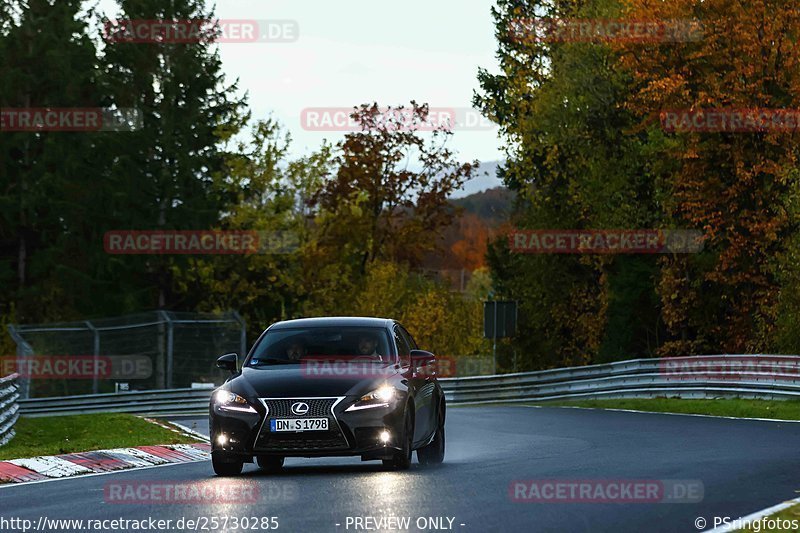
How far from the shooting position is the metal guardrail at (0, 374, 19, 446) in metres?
23.8

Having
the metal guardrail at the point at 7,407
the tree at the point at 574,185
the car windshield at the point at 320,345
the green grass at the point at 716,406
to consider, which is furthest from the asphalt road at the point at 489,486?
the tree at the point at 574,185

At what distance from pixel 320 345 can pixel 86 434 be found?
1112 cm

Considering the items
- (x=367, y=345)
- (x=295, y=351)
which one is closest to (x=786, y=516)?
(x=367, y=345)

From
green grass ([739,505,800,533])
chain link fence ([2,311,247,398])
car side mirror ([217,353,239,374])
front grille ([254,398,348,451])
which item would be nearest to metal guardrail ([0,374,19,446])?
chain link fence ([2,311,247,398])

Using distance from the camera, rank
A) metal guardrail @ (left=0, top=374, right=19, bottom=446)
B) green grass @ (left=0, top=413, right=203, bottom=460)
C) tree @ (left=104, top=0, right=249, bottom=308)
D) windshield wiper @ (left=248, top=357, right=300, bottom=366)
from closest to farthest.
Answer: windshield wiper @ (left=248, top=357, right=300, bottom=366), green grass @ (left=0, top=413, right=203, bottom=460), metal guardrail @ (left=0, top=374, right=19, bottom=446), tree @ (left=104, top=0, right=249, bottom=308)

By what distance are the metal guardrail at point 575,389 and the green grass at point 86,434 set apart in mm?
4634

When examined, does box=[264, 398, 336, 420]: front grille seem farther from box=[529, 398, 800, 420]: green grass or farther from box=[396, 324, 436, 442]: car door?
box=[529, 398, 800, 420]: green grass

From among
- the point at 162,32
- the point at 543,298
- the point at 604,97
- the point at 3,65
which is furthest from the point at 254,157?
the point at 604,97

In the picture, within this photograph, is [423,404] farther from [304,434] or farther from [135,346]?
[135,346]

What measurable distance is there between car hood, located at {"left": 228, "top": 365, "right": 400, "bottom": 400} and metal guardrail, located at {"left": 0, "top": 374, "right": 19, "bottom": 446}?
9421 millimetres

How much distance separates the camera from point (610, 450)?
1794 cm

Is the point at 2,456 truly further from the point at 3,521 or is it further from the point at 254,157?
the point at 254,157

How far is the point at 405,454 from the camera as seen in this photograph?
14727mm

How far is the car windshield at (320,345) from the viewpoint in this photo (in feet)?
51.1
